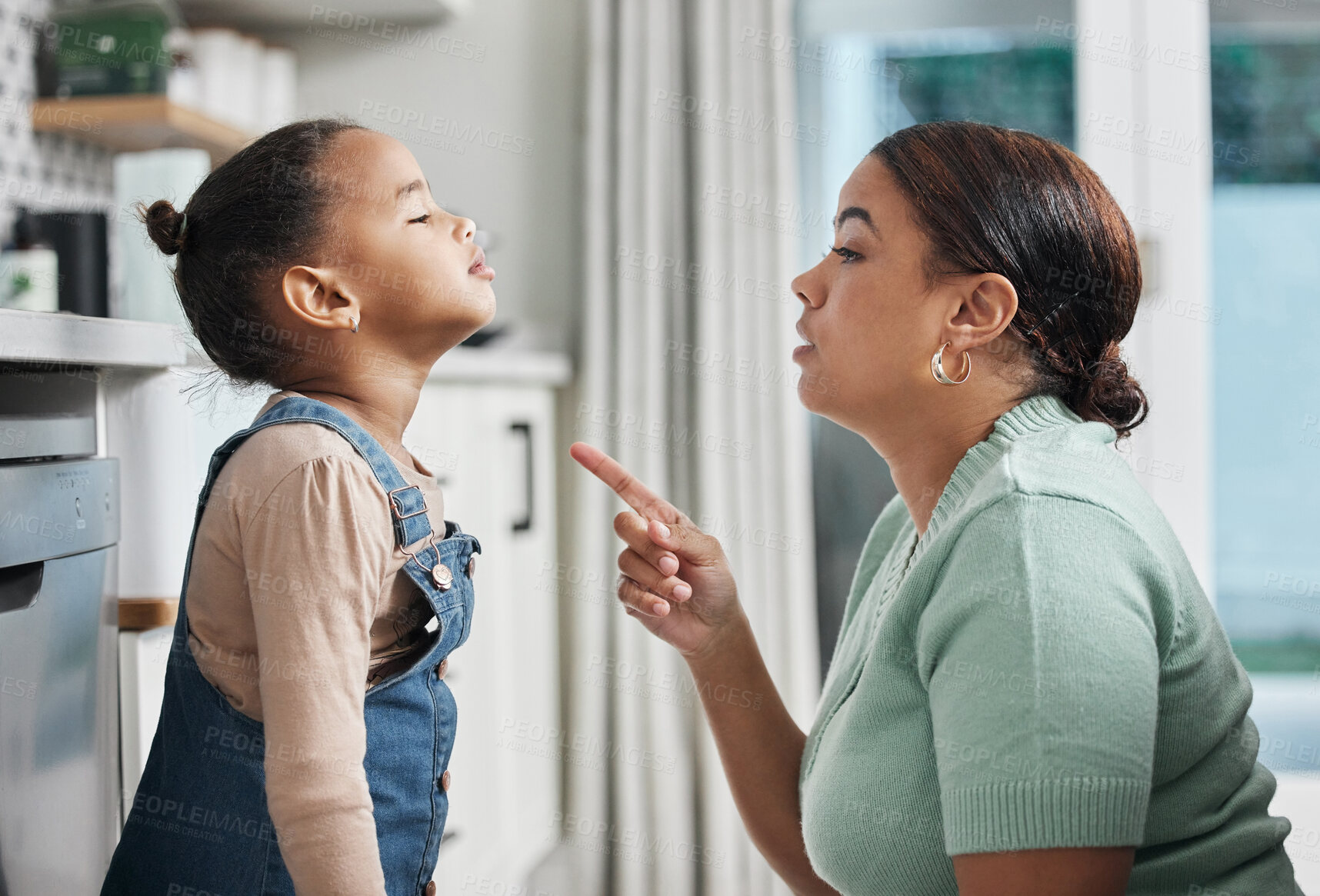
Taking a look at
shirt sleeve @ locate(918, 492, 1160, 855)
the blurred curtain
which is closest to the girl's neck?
shirt sleeve @ locate(918, 492, 1160, 855)

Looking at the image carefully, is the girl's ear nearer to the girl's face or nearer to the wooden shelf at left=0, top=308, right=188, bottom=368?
the girl's face

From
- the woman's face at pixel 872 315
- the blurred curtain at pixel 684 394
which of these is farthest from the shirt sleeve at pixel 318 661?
the blurred curtain at pixel 684 394

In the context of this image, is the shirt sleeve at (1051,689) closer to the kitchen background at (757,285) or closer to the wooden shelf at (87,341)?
the wooden shelf at (87,341)

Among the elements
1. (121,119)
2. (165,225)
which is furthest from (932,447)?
(121,119)

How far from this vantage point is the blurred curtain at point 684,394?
229 cm

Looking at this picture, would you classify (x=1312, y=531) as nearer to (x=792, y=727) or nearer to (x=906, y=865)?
(x=792, y=727)

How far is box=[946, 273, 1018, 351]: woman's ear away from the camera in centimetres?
89

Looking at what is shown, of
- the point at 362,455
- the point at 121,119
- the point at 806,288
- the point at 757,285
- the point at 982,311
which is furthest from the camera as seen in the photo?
the point at 757,285

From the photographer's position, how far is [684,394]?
233cm

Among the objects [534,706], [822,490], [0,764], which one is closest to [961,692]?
[0,764]

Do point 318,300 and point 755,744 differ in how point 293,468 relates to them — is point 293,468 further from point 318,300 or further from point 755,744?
point 755,744

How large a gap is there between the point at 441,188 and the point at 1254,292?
6.04ft

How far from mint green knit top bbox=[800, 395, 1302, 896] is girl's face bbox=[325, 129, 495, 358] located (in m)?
0.45

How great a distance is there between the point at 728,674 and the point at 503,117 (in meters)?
1.74
